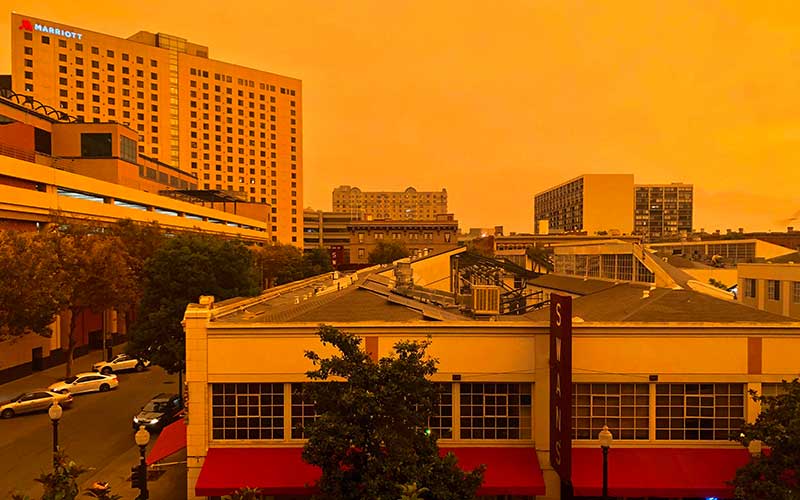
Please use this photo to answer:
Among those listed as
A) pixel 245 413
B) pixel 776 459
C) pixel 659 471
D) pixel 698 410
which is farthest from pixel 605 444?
pixel 245 413

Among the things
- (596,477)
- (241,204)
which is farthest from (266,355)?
(241,204)

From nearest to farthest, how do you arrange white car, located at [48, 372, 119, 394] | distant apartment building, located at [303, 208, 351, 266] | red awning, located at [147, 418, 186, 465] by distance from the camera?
red awning, located at [147, 418, 186, 465] < white car, located at [48, 372, 119, 394] < distant apartment building, located at [303, 208, 351, 266]

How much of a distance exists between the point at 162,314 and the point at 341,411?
2386 centimetres

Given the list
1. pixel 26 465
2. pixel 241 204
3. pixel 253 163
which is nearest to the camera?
pixel 26 465

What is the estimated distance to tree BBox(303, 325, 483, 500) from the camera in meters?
11.5

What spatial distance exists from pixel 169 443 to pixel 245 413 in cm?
457

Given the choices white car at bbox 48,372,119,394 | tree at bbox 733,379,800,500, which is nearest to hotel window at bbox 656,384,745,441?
tree at bbox 733,379,800,500

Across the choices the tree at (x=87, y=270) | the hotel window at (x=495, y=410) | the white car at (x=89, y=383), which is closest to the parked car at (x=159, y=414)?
the white car at (x=89, y=383)

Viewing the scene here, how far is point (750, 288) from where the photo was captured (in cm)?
4712

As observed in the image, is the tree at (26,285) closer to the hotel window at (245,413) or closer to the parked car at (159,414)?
the parked car at (159,414)

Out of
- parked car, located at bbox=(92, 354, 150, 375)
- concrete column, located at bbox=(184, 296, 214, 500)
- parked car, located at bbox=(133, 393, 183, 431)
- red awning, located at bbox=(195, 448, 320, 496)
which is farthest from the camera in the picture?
parked car, located at bbox=(92, 354, 150, 375)

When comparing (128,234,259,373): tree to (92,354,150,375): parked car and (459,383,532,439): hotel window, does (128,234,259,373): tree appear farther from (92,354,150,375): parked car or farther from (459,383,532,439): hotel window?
(459,383,532,439): hotel window

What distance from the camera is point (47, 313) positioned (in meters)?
33.7

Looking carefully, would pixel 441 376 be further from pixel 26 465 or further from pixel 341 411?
pixel 26 465
